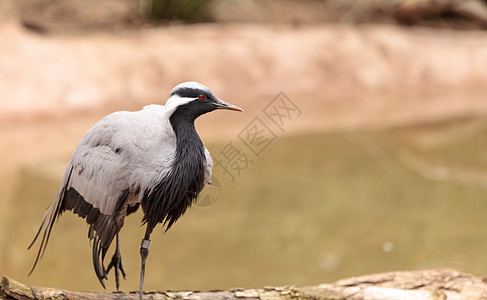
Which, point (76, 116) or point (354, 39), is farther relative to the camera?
point (354, 39)

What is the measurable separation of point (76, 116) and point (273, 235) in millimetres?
3166

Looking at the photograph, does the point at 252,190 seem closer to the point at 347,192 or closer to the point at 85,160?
the point at 347,192

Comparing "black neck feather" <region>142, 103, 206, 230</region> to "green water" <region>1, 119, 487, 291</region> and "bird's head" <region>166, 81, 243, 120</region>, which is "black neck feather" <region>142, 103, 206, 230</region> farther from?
"green water" <region>1, 119, 487, 291</region>

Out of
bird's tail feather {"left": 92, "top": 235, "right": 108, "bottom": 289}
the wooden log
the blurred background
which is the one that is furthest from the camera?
the blurred background

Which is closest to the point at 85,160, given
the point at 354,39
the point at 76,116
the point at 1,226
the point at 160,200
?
the point at 160,200

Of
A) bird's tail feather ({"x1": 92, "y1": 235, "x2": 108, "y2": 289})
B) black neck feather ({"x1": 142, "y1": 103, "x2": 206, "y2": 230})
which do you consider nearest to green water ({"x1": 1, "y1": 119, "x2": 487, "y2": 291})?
bird's tail feather ({"x1": 92, "y1": 235, "x2": 108, "y2": 289})

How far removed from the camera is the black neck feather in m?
2.51

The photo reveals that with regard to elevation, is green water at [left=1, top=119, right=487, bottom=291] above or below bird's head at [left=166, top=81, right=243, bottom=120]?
above

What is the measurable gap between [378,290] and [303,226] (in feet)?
6.18

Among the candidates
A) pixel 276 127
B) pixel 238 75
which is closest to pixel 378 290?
pixel 276 127

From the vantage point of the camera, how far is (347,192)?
18.2ft

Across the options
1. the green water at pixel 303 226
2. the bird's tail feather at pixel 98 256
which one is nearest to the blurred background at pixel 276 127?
the green water at pixel 303 226

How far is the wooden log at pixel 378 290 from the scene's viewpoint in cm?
296

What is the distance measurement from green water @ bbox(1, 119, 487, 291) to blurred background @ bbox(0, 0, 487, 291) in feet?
0.05
